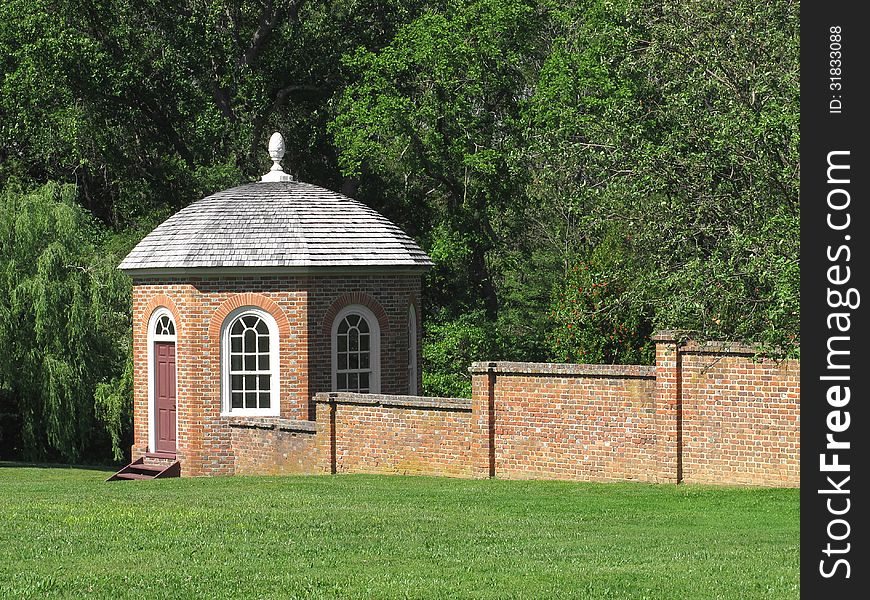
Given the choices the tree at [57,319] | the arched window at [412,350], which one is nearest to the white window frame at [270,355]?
the arched window at [412,350]

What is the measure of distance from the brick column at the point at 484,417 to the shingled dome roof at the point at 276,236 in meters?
4.57

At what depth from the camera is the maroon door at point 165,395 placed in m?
26.6

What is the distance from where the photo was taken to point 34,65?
35.8 m

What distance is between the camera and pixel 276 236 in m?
26.0

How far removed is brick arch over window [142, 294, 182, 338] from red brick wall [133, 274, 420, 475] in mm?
19

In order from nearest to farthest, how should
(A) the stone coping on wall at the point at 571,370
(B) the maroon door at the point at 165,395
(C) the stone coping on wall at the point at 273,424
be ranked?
(A) the stone coping on wall at the point at 571,370 < (C) the stone coping on wall at the point at 273,424 < (B) the maroon door at the point at 165,395

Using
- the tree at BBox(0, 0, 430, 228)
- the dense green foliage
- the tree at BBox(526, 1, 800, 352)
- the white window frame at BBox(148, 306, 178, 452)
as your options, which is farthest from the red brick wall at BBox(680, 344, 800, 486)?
the tree at BBox(0, 0, 430, 228)

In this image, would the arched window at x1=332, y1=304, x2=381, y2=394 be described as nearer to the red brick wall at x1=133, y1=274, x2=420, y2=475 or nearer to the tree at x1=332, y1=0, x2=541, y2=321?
the red brick wall at x1=133, y1=274, x2=420, y2=475

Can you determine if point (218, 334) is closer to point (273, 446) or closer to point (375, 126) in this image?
point (273, 446)

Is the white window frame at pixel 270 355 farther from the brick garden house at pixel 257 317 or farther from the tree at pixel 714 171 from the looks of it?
the tree at pixel 714 171

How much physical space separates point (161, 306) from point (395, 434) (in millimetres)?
5703

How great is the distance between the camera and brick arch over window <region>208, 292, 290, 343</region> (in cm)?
2564

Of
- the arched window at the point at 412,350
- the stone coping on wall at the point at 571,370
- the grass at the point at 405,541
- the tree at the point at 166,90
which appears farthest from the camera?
the tree at the point at 166,90

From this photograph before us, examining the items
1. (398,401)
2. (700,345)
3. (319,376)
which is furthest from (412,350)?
(700,345)
